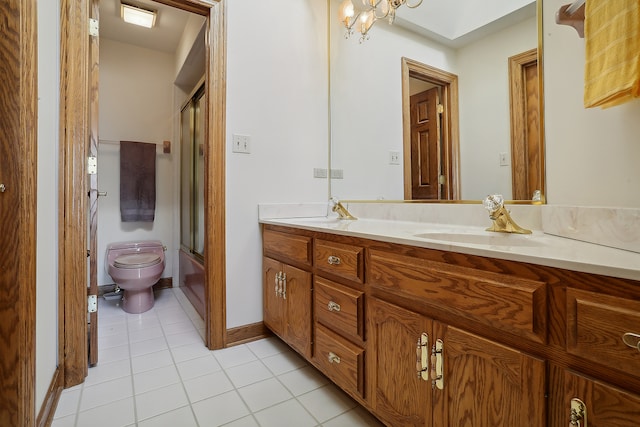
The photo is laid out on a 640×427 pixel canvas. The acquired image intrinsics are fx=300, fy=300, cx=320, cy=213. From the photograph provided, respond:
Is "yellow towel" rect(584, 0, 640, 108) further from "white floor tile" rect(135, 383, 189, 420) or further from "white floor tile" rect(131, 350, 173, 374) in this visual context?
"white floor tile" rect(131, 350, 173, 374)

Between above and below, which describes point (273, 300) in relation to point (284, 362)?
above

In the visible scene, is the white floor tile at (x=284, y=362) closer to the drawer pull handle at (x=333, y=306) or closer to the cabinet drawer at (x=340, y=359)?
the cabinet drawer at (x=340, y=359)

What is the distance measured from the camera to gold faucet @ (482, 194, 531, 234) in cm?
109

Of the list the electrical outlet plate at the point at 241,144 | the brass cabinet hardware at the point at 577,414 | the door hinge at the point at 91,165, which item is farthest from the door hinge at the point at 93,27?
the brass cabinet hardware at the point at 577,414

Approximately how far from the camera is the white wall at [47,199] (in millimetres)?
1050

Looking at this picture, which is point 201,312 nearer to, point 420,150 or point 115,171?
point 115,171

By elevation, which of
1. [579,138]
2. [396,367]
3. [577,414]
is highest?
[579,138]

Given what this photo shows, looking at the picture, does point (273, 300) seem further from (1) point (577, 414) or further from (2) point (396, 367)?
(1) point (577, 414)

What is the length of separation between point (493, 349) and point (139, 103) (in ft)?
11.2

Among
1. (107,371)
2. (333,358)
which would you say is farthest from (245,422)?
(107,371)

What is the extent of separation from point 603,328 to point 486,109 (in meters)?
1.04

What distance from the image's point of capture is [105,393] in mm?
1321

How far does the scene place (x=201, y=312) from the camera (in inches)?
87.4

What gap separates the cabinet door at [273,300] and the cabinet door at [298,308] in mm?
71
